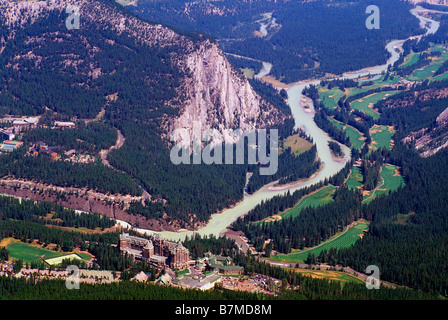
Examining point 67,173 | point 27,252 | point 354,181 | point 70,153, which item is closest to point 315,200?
point 354,181

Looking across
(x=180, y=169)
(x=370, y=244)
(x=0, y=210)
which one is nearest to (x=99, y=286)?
(x=0, y=210)

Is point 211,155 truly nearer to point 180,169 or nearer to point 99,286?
point 180,169

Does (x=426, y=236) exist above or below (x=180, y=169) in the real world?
below

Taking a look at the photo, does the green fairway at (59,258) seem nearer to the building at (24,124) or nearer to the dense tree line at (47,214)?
the dense tree line at (47,214)

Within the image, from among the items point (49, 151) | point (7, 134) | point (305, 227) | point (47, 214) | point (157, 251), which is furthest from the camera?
point (7, 134)

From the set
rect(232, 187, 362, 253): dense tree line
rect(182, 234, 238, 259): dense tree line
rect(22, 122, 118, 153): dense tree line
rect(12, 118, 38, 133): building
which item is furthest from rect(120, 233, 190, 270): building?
rect(12, 118, 38, 133): building

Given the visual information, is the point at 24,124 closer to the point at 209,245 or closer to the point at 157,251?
the point at 209,245
